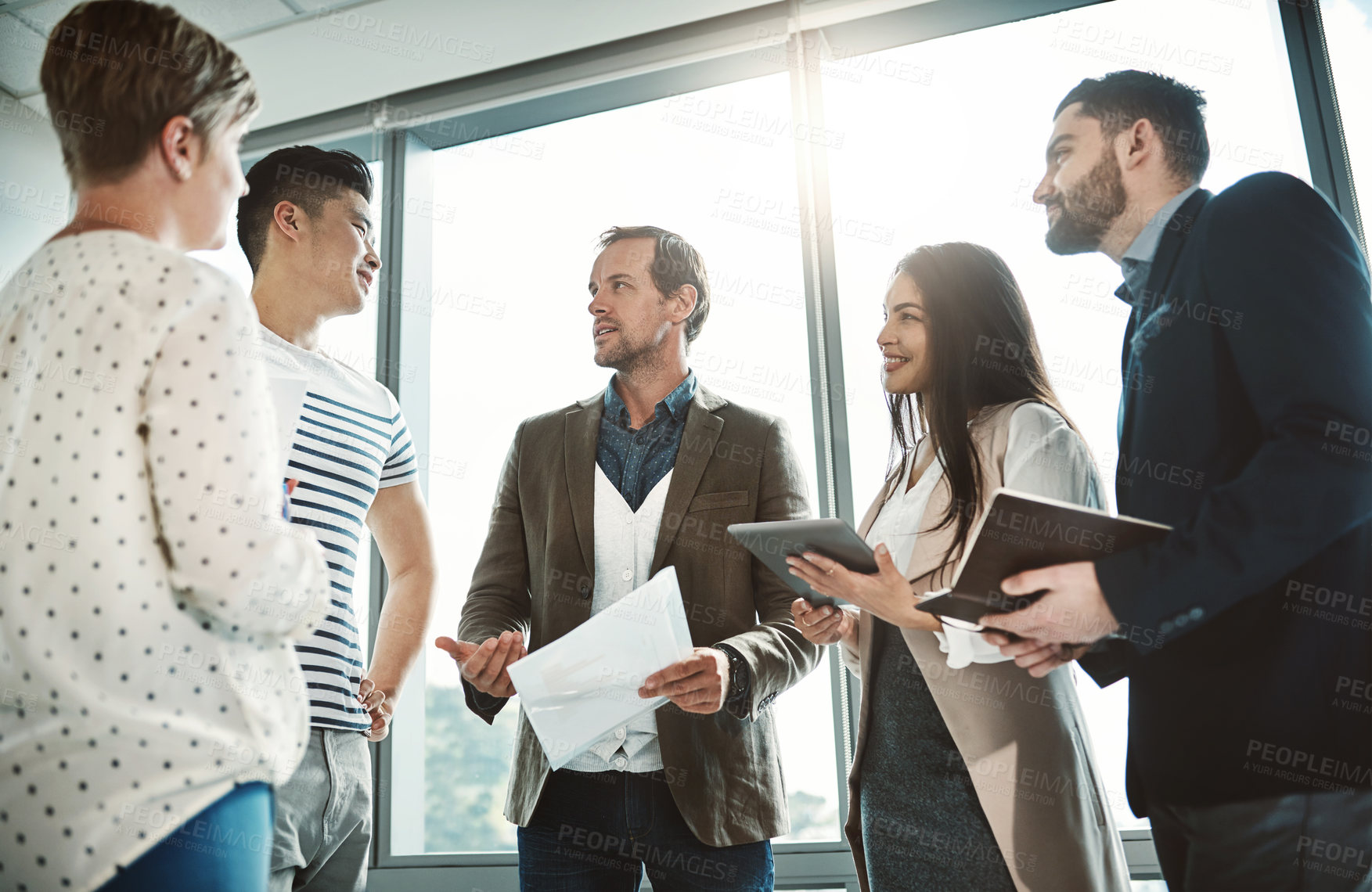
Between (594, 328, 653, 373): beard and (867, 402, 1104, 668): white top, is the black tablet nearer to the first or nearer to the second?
(867, 402, 1104, 668): white top

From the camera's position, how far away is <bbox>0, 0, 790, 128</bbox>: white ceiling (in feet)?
8.72

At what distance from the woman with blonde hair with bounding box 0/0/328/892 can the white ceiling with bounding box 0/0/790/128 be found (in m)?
1.95

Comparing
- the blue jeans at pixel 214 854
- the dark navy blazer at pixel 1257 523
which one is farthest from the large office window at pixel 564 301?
the blue jeans at pixel 214 854

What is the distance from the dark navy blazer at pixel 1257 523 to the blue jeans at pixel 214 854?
0.99m

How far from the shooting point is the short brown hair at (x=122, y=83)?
37.4 inches

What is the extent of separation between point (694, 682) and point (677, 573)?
319 mm

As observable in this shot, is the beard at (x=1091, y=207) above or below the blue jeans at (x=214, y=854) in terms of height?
above

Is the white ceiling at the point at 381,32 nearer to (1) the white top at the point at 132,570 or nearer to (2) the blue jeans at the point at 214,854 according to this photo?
(1) the white top at the point at 132,570

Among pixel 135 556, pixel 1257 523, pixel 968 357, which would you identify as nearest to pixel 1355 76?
pixel 968 357

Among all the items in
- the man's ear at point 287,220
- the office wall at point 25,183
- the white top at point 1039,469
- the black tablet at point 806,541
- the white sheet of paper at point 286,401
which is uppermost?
the office wall at point 25,183

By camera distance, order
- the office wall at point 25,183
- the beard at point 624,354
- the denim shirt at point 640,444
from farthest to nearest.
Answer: the office wall at point 25,183 < the beard at point 624,354 < the denim shirt at point 640,444

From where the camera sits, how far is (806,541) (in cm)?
136

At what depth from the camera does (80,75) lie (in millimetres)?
960

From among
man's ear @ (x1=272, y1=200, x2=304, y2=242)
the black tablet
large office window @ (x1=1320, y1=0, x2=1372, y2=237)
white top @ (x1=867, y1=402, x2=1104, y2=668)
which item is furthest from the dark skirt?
large office window @ (x1=1320, y1=0, x2=1372, y2=237)
